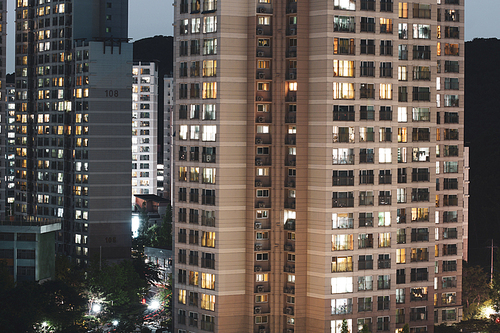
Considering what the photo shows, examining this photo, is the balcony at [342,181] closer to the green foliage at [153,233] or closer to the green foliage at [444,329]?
the green foliage at [444,329]

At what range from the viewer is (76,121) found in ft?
509

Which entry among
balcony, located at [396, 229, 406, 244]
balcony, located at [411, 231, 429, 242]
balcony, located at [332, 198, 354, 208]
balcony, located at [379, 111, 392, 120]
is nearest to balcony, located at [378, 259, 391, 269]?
balcony, located at [396, 229, 406, 244]

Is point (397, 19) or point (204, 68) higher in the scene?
point (397, 19)

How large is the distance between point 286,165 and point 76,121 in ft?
239

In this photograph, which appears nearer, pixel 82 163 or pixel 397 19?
pixel 397 19

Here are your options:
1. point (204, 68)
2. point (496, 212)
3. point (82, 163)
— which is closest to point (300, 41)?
point (204, 68)

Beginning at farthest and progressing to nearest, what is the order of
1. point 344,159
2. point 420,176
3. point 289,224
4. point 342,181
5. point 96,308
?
point 96,308 < point 420,176 < point 289,224 < point 344,159 < point 342,181

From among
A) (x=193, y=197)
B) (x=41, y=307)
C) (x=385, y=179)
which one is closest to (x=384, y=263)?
(x=385, y=179)

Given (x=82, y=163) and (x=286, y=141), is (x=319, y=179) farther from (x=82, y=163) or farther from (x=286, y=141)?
(x=82, y=163)

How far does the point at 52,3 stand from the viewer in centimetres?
16062

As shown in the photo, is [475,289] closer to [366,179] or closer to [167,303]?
[366,179]

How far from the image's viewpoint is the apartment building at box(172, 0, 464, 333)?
9231 centimetres

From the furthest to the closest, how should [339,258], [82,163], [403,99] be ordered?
[82,163] < [403,99] < [339,258]

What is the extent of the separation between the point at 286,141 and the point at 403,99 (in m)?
18.1
